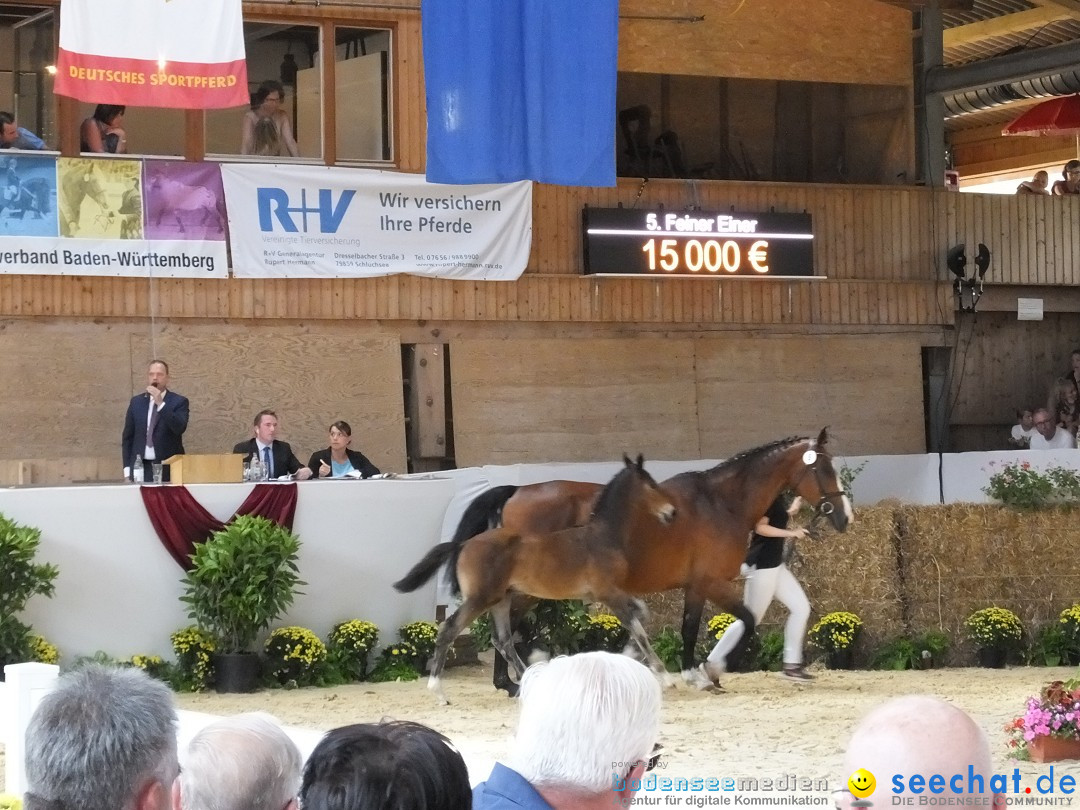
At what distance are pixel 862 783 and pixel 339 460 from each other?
11.5 metres

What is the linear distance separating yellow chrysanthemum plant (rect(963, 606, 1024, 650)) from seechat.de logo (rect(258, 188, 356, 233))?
24.2 ft

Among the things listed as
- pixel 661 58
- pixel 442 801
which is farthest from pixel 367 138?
pixel 442 801

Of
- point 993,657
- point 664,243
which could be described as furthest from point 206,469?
point 993,657

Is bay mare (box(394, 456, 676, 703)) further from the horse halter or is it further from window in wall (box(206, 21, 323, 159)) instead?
window in wall (box(206, 21, 323, 159))

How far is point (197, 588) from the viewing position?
1170 centimetres

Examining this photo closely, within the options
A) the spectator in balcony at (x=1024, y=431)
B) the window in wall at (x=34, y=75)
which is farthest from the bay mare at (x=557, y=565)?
the spectator in balcony at (x=1024, y=431)

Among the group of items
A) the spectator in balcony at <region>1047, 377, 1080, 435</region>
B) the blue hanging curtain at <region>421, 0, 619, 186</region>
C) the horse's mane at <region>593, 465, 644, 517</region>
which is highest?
the blue hanging curtain at <region>421, 0, 619, 186</region>

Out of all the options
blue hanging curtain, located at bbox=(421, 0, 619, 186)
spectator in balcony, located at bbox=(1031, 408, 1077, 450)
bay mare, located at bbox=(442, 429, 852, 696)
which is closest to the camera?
bay mare, located at bbox=(442, 429, 852, 696)

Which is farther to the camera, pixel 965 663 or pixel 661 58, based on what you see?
pixel 661 58

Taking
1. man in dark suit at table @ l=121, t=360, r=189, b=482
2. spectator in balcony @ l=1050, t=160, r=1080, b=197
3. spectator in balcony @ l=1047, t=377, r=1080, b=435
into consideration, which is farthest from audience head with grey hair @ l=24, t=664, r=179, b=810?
spectator in balcony @ l=1050, t=160, r=1080, b=197

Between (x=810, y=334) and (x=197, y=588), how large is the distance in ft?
29.5

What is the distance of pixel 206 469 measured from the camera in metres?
12.3

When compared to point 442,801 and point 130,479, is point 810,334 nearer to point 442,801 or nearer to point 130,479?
point 130,479

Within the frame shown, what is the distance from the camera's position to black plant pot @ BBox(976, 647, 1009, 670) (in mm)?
13148
